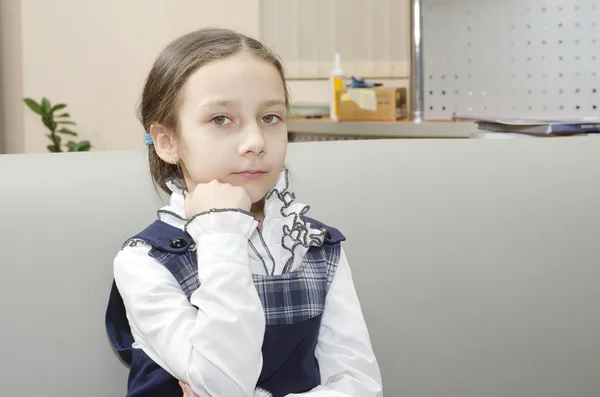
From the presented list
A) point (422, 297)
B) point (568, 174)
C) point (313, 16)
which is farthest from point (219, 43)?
point (313, 16)

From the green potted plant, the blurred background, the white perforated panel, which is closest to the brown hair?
the white perforated panel

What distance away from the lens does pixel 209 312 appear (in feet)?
3.11

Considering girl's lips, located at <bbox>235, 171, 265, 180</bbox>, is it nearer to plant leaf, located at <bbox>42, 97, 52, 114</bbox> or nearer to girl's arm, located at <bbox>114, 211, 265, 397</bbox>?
girl's arm, located at <bbox>114, 211, 265, 397</bbox>

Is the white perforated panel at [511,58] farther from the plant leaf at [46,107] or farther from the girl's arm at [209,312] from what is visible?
the plant leaf at [46,107]

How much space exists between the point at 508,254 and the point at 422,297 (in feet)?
0.65

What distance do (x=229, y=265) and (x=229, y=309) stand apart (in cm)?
6

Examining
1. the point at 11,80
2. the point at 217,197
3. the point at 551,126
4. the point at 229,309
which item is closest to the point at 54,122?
the point at 11,80

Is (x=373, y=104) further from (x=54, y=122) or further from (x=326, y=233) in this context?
(x=326, y=233)

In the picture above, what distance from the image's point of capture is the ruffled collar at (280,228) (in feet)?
3.65

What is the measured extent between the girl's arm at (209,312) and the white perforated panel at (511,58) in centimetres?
192

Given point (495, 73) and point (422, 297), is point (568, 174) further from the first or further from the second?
point (495, 73)

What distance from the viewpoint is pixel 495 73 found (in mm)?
2764

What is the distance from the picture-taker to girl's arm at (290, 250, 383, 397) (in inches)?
43.3

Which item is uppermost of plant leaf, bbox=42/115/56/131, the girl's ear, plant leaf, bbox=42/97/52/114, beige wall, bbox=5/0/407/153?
beige wall, bbox=5/0/407/153
